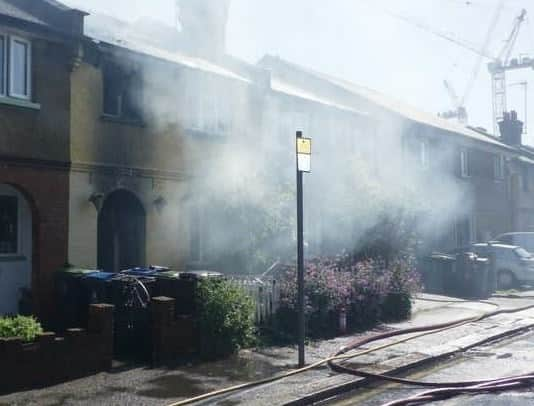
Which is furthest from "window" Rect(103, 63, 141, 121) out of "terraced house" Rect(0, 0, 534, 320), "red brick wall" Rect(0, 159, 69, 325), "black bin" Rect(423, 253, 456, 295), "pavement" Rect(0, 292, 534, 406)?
"black bin" Rect(423, 253, 456, 295)

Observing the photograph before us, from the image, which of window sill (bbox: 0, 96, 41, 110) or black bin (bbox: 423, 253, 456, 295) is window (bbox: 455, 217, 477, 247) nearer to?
black bin (bbox: 423, 253, 456, 295)

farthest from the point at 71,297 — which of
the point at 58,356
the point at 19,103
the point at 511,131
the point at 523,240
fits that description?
the point at 511,131

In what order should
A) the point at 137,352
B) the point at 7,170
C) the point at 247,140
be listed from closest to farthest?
1. the point at 137,352
2. the point at 7,170
3. the point at 247,140

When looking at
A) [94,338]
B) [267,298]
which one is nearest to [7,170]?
[94,338]

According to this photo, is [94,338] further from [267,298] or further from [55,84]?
[55,84]

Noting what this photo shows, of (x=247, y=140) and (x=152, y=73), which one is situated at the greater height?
(x=152, y=73)

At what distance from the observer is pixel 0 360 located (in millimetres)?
7000

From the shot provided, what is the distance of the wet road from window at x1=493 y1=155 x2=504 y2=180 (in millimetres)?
18524

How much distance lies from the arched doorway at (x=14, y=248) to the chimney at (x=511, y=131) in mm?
28707

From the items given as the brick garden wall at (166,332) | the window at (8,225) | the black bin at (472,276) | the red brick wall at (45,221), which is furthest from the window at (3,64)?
the black bin at (472,276)

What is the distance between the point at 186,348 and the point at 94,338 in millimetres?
1383

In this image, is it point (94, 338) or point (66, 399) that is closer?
point (66, 399)

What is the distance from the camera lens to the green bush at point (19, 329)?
23.9 feet

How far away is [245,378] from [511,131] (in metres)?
30.5
